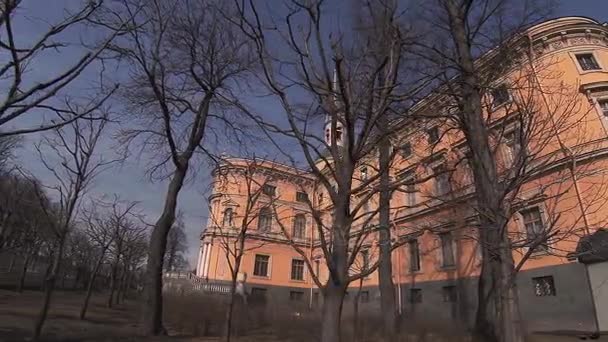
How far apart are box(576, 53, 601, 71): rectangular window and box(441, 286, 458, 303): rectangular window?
1496 cm

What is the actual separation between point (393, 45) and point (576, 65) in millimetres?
21418

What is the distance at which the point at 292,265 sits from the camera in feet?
153

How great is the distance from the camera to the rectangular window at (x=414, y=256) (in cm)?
3095

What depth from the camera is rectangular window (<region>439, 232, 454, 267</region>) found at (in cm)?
2784

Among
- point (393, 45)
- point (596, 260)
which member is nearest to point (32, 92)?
point (393, 45)

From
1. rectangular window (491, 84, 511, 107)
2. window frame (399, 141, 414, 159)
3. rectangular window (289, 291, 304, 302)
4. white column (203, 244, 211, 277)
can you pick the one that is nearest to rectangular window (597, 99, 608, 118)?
rectangular window (491, 84, 511, 107)

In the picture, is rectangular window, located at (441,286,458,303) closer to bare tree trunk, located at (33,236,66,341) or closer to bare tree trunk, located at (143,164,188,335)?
bare tree trunk, located at (143,164,188,335)

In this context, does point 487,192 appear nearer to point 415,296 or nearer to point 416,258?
point 415,296

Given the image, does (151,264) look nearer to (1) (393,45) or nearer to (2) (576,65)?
(1) (393,45)

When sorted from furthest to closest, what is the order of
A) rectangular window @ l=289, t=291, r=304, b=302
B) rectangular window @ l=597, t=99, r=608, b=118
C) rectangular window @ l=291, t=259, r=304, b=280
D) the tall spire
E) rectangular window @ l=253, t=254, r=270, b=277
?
rectangular window @ l=291, t=259, r=304, b=280, rectangular window @ l=289, t=291, r=304, b=302, rectangular window @ l=253, t=254, r=270, b=277, rectangular window @ l=597, t=99, r=608, b=118, the tall spire

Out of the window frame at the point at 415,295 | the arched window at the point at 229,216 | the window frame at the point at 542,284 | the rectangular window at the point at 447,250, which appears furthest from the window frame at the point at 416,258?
the arched window at the point at 229,216

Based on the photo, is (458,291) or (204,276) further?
(204,276)

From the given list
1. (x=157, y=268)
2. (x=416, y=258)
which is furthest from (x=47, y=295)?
(x=416, y=258)

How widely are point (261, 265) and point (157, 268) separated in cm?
3225
